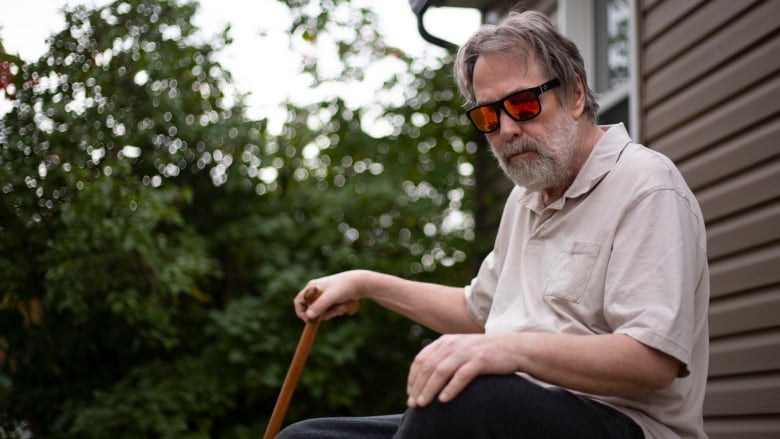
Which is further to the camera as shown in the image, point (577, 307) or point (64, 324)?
point (64, 324)

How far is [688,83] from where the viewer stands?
3.30m

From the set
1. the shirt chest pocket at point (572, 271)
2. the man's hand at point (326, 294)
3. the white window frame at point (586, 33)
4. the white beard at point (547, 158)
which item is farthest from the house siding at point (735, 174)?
the man's hand at point (326, 294)

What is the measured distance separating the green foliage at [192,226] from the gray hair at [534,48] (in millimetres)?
2617

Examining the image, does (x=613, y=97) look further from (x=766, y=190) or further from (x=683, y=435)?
(x=683, y=435)

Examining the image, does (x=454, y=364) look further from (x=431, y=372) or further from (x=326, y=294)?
(x=326, y=294)

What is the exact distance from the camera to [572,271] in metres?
1.70

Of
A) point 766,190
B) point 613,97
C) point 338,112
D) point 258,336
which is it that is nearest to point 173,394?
point 258,336

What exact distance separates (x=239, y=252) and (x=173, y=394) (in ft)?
3.65

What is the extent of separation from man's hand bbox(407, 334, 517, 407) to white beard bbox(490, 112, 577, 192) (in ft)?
1.63

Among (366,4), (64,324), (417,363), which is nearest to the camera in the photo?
(417,363)

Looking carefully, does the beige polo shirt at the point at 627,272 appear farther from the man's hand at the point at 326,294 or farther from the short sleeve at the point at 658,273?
the man's hand at the point at 326,294

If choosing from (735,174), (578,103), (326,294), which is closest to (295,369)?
(326,294)

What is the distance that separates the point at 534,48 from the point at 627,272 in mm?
566

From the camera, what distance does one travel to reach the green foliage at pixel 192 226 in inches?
161
